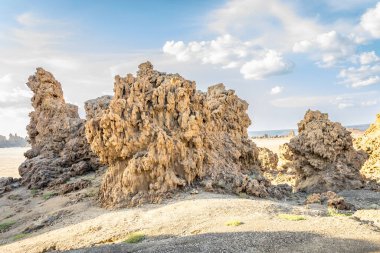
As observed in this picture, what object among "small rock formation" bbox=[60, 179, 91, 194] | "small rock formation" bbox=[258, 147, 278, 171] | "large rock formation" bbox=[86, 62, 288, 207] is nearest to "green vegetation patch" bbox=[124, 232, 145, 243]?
"large rock formation" bbox=[86, 62, 288, 207]

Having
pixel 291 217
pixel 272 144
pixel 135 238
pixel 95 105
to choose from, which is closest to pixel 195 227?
pixel 135 238

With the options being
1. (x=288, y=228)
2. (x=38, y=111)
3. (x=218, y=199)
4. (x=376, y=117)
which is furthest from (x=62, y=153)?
(x=376, y=117)

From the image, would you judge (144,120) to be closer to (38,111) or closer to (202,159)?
(202,159)

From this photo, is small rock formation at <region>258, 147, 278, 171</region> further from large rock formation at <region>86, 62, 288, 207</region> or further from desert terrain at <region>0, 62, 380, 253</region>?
large rock formation at <region>86, 62, 288, 207</region>

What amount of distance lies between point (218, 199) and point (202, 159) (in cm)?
414

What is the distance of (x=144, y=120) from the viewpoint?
70.4 ft

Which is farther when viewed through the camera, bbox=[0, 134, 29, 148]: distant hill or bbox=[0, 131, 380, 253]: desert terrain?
bbox=[0, 134, 29, 148]: distant hill

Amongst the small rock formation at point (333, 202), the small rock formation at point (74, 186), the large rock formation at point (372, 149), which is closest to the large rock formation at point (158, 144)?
the small rock formation at point (333, 202)

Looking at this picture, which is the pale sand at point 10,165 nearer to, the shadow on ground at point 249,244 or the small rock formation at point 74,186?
the small rock formation at point 74,186

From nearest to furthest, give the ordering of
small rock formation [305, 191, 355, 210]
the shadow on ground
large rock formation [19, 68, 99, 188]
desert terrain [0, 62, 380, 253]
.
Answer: the shadow on ground → desert terrain [0, 62, 380, 253] → small rock formation [305, 191, 355, 210] → large rock formation [19, 68, 99, 188]

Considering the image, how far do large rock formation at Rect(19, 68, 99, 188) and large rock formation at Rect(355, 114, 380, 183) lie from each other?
21575 mm

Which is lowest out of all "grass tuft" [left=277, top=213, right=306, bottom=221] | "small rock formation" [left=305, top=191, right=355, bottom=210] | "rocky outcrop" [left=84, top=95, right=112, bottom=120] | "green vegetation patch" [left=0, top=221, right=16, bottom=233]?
"green vegetation patch" [left=0, top=221, right=16, bottom=233]

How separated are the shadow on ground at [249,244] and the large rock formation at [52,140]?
16822mm

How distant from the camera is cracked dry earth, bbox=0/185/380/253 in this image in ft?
39.5
